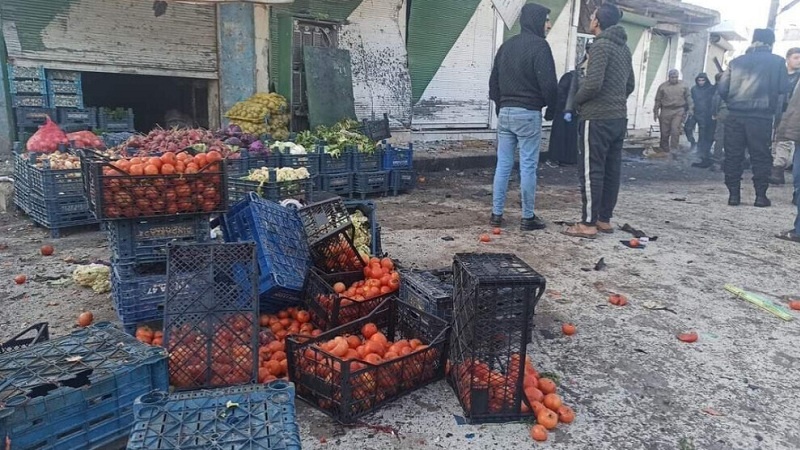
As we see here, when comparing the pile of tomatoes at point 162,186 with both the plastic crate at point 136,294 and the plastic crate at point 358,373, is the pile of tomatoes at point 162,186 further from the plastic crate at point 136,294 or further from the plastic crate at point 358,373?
the plastic crate at point 358,373

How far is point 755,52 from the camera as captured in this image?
804cm

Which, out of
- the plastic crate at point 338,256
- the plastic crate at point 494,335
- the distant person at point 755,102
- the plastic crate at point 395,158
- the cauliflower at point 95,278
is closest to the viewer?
the plastic crate at point 494,335

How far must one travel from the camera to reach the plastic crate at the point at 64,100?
8.14 meters

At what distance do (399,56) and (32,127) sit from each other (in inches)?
248

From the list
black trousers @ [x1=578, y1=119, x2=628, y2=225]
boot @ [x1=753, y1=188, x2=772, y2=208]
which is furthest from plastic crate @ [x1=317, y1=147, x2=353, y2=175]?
boot @ [x1=753, y1=188, x2=772, y2=208]

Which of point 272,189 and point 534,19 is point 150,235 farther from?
point 534,19

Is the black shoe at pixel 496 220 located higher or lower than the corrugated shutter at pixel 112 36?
lower

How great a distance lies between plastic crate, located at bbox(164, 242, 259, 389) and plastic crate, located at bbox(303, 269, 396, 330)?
2.03 ft

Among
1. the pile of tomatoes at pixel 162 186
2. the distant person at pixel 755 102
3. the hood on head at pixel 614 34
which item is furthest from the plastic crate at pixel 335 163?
the distant person at pixel 755 102

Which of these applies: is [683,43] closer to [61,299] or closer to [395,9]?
[395,9]

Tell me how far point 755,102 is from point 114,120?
9.35m

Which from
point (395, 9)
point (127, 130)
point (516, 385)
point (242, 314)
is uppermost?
point (395, 9)

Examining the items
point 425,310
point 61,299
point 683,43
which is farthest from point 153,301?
point 683,43

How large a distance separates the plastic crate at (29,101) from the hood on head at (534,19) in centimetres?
677
